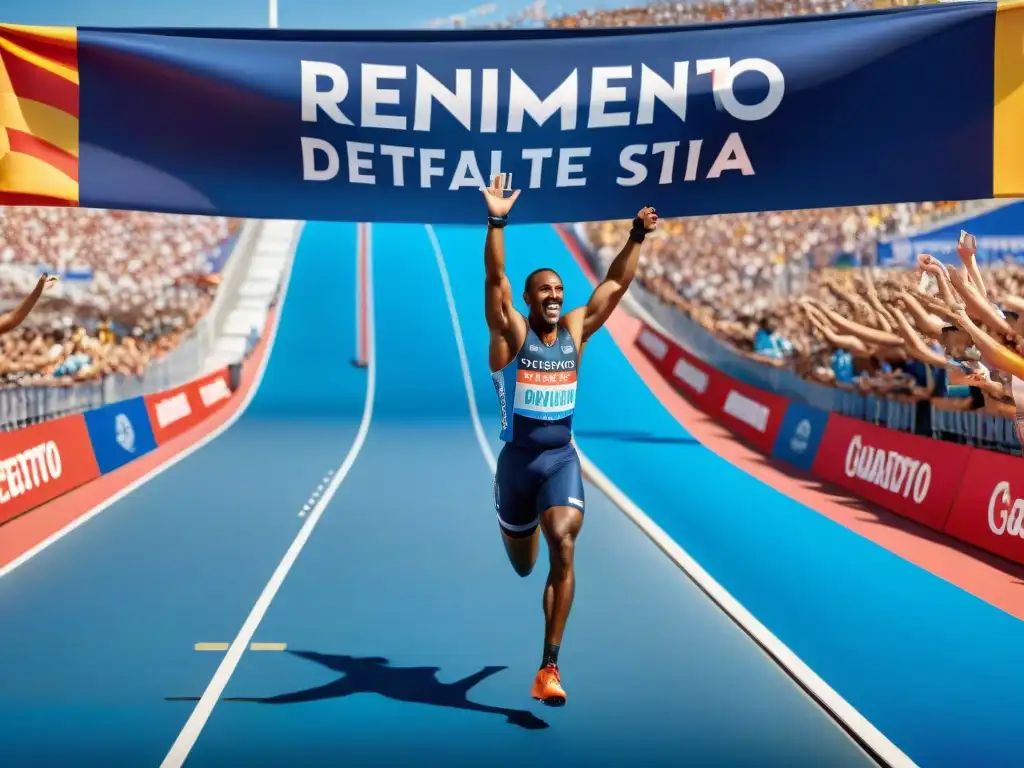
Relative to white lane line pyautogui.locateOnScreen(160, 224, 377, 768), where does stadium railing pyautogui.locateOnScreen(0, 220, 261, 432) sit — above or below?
above

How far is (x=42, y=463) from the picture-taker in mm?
17906

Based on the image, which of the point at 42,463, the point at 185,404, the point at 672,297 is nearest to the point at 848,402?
the point at 42,463

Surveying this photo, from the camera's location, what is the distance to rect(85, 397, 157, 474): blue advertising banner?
21.0 m

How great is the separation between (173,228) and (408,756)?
5343cm

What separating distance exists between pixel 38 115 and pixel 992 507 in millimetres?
10374

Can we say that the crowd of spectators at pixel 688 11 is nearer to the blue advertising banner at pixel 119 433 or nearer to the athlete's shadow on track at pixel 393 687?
the blue advertising banner at pixel 119 433

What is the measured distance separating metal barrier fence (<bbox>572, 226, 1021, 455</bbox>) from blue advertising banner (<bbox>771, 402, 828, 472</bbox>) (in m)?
0.52

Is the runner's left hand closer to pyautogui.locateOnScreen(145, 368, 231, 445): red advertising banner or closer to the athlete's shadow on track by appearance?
the athlete's shadow on track

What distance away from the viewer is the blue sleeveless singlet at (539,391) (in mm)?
8219

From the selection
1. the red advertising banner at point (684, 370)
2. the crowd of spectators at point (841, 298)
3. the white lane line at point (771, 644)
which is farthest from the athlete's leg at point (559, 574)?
the red advertising banner at point (684, 370)

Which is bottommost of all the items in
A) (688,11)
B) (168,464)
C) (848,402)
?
(168,464)

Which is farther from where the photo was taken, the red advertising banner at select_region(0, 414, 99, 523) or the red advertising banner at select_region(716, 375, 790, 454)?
the red advertising banner at select_region(716, 375, 790, 454)

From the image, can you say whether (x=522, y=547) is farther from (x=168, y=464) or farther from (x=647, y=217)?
(x=168, y=464)

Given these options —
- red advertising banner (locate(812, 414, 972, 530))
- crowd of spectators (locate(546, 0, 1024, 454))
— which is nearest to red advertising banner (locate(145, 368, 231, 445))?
crowd of spectators (locate(546, 0, 1024, 454))
